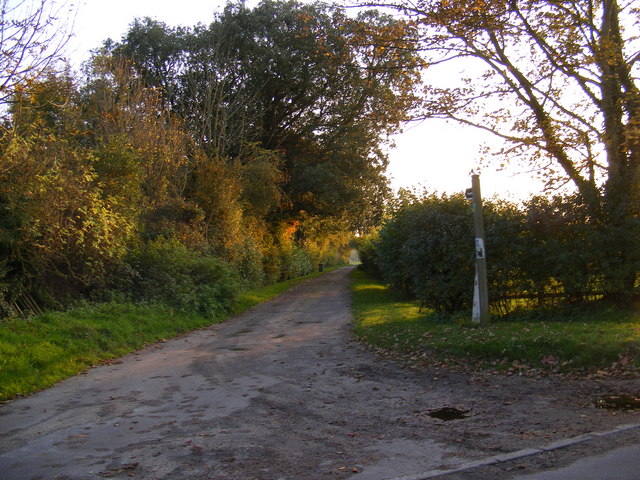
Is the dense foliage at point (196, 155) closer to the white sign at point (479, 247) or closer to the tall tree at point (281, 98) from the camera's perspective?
the tall tree at point (281, 98)

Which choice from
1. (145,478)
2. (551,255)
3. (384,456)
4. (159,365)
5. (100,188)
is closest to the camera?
(145,478)

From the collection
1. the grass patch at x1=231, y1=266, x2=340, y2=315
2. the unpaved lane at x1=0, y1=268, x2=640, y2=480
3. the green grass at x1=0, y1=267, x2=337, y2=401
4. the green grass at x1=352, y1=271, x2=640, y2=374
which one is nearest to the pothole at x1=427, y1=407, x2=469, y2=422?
the unpaved lane at x1=0, y1=268, x2=640, y2=480

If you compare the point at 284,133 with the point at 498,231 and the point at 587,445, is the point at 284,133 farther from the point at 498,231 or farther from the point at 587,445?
the point at 587,445

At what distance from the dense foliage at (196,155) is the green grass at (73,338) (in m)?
1.45

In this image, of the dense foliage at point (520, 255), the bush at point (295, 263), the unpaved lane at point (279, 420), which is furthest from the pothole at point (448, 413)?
the bush at point (295, 263)

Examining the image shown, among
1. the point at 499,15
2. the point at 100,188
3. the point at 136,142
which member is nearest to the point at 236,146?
the point at 136,142

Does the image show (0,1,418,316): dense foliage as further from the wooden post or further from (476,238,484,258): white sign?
(476,238,484,258): white sign

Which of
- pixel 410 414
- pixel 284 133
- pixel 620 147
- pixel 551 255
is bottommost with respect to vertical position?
pixel 410 414

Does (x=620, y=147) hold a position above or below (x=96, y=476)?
above

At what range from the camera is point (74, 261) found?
643 inches

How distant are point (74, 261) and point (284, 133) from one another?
22632mm

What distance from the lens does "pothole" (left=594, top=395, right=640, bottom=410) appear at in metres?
6.39

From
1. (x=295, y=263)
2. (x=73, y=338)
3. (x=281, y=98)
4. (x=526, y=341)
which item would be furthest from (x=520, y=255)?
(x=295, y=263)

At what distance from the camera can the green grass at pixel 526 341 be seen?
837 centimetres
